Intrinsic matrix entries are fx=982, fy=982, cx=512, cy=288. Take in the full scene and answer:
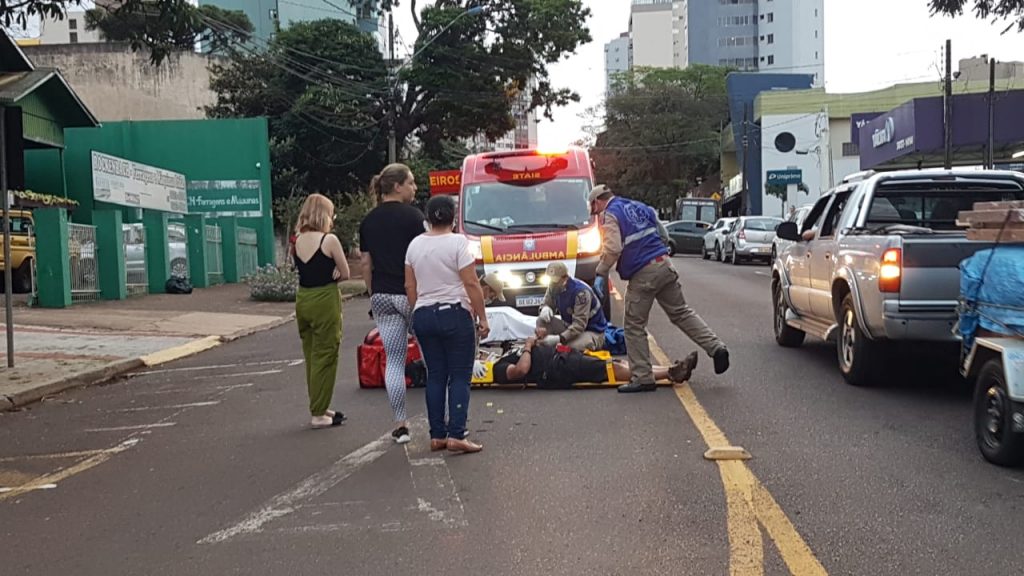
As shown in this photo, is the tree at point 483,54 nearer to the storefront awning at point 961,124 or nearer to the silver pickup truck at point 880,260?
the storefront awning at point 961,124

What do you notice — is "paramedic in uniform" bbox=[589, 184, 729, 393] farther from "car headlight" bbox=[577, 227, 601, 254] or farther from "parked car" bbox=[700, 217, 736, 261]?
"parked car" bbox=[700, 217, 736, 261]

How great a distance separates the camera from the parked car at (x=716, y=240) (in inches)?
1309

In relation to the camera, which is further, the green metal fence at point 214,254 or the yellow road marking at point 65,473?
the green metal fence at point 214,254

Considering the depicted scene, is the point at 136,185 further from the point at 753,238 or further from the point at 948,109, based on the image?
the point at 948,109

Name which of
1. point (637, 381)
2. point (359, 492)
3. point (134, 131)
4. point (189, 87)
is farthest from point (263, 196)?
point (359, 492)

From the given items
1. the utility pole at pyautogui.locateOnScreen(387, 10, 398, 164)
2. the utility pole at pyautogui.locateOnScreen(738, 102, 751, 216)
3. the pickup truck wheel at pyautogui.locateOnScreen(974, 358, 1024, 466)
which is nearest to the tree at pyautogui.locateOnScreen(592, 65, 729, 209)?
the utility pole at pyautogui.locateOnScreen(738, 102, 751, 216)

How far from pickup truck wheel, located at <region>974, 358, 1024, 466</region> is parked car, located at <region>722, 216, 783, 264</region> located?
24.1 metres

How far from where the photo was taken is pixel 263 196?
103ft

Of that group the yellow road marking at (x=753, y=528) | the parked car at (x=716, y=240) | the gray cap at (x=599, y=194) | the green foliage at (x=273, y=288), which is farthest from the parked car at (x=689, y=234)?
the yellow road marking at (x=753, y=528)

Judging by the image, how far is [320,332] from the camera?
7445 millimetres

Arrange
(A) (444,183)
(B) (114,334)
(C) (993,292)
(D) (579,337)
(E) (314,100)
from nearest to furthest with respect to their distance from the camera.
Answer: (C) (993,292) < (D) (579,337) < (B) (114,334) < (A) (444,183) < (E) (314,100)

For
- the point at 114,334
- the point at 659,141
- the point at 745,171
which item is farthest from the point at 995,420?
the point at 659,141

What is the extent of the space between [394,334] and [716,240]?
92.2 ft

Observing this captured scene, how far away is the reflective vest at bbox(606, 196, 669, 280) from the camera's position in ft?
28.0
